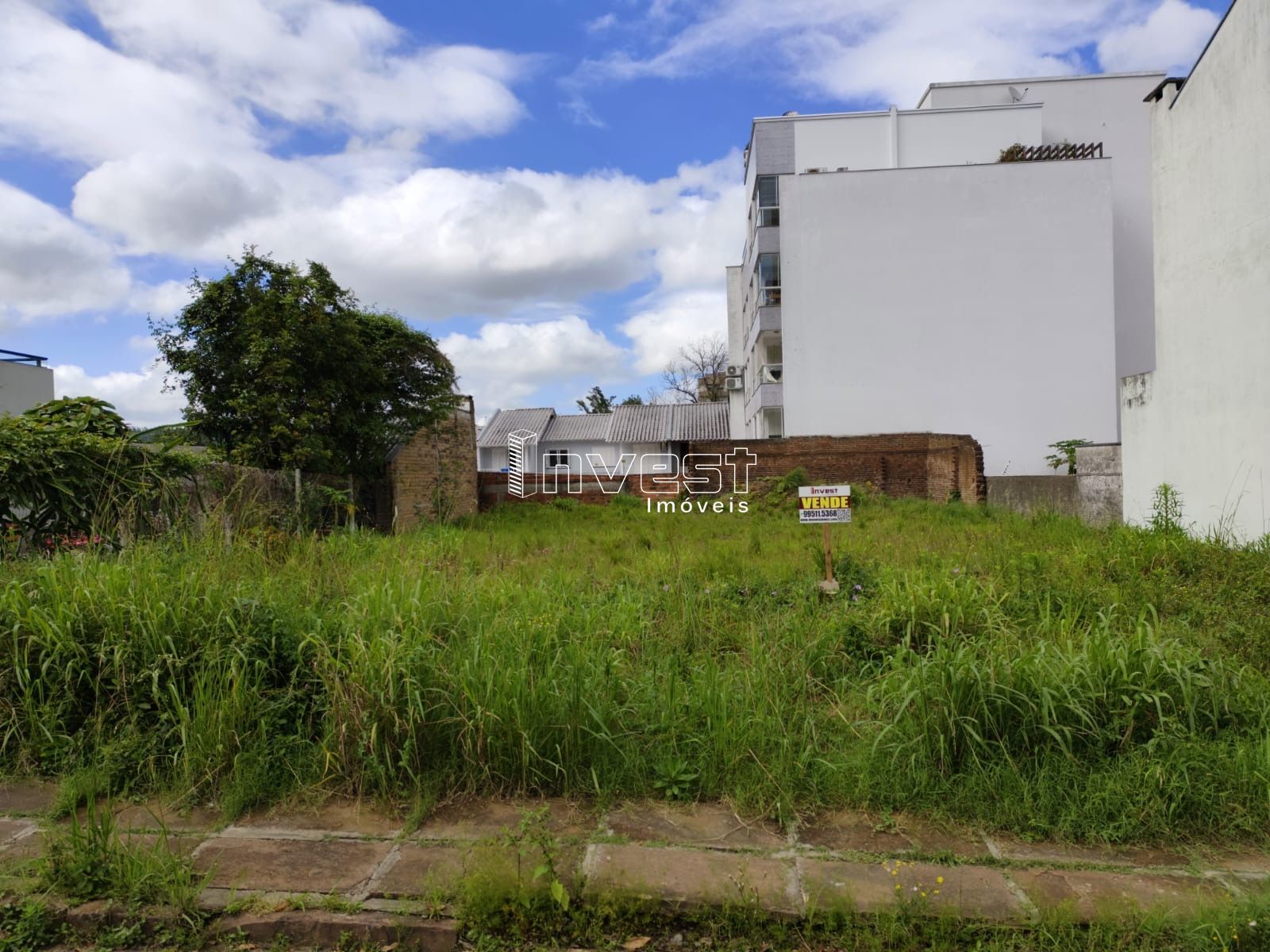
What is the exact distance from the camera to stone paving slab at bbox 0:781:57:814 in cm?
337

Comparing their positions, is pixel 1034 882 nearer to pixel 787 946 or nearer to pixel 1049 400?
pixel 787 946

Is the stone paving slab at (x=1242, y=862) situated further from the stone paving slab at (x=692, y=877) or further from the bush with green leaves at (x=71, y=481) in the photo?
the bush with green leaves at (x=71, y=481)

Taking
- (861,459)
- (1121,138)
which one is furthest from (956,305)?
(1121,138)

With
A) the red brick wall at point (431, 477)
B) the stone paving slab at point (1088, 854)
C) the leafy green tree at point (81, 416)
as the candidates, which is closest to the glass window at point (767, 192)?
the red brick wall at point (431, 477)

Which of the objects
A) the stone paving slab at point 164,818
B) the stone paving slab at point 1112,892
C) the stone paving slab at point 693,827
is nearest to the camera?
the stone paving slab at point 1112,892

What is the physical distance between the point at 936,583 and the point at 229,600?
4.05m

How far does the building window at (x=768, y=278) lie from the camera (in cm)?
2494

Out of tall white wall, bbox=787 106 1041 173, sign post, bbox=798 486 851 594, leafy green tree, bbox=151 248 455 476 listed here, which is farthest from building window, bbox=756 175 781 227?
sign post, bbox=798 486 851 594

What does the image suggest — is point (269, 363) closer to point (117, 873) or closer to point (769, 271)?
point (117, 873)

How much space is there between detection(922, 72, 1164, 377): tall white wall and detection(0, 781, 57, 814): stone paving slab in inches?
1070

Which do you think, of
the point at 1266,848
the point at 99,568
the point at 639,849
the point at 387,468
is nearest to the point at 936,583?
the point at 1266,848

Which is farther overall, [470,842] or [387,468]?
[387,468]

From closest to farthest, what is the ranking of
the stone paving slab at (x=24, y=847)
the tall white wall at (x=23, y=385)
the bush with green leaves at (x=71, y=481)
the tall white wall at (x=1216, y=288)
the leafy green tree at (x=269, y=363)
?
1. the stone paving slab at (x=24, y=847)
2. the bush with green leaves at (x=71, y=481)
3. the tall white wall at (x=1216, y=288)
4. the leafy green tree at (x=269, y=363)
5. the tall white wall at (x=23, y=385)

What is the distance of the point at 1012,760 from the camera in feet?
11.3
